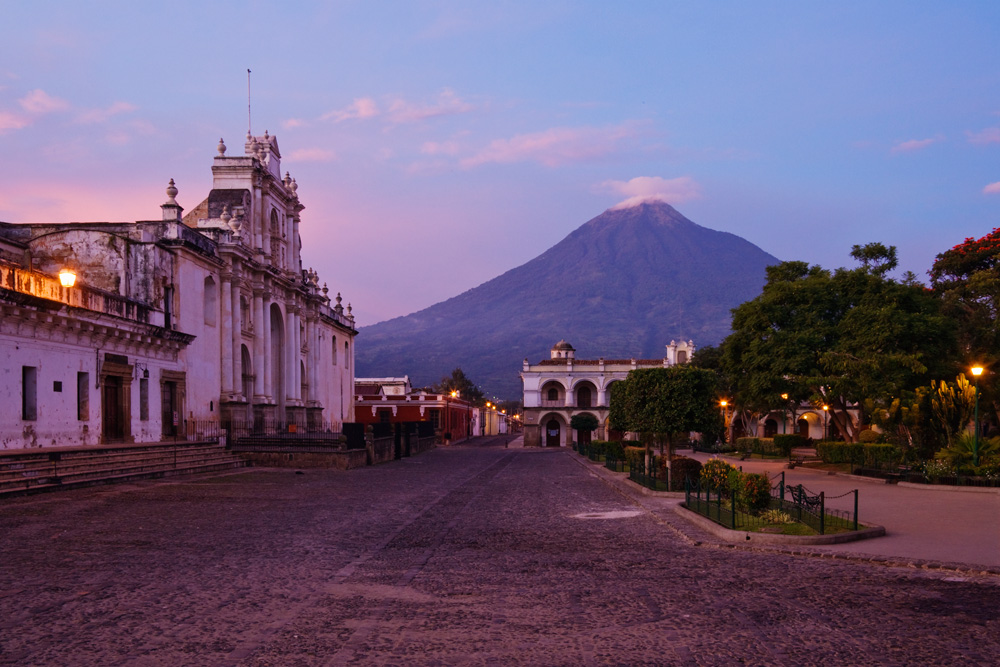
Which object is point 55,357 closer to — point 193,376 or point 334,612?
point 193,376

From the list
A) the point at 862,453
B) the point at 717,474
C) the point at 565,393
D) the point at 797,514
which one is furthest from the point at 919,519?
the point at 565,393

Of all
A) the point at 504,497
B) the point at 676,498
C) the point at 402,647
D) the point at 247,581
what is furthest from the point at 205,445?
the point at 402,647

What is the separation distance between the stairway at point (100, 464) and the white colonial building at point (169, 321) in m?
1.45

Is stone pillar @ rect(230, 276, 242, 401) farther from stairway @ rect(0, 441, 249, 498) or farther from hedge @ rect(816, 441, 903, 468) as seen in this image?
hedge @ rect(816, 441, 903, 468)

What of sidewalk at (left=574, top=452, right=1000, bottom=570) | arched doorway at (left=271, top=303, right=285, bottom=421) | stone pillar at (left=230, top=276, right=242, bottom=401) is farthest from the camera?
arched doorway at (left=271, top=303, right=285, bottom=421)

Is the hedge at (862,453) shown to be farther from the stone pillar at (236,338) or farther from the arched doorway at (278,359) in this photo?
the arched doorway at (278,359)

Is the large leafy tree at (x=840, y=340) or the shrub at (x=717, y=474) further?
the large leafy tree at (x=840, y=340)

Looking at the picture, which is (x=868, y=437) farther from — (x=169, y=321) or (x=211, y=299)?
(x=211, y=299)

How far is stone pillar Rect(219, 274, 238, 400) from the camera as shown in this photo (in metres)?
36.4

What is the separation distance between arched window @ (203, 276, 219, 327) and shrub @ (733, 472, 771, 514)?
27.1m

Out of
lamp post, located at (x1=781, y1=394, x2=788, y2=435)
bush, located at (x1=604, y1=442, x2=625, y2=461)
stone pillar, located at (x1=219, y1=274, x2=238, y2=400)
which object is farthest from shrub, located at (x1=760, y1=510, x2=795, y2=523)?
stone pillar, located at (x1=219, y1=274, x2=238, y2=400)

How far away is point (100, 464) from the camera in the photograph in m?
21.8

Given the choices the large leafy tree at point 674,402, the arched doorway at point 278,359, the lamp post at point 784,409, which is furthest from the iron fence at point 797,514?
the arched doorway at point 278,359

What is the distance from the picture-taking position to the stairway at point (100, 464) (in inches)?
714
